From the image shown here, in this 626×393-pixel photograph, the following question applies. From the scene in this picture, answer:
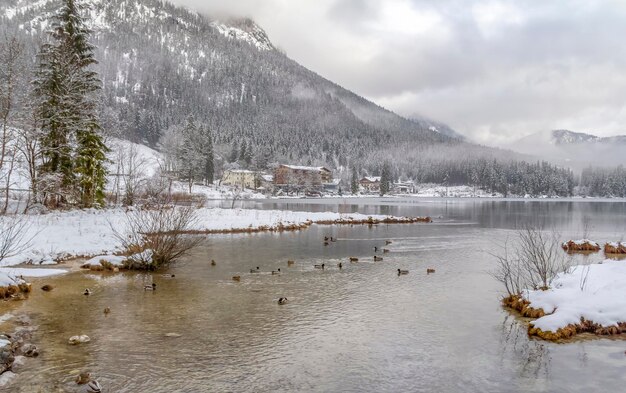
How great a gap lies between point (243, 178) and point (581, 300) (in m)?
150

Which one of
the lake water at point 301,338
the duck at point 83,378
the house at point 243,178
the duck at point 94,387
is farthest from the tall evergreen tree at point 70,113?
the house at point 243,178

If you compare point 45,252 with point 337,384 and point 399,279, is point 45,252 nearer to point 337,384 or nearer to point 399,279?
point 399,279

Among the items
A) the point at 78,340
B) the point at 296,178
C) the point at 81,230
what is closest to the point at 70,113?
the point at 81,230

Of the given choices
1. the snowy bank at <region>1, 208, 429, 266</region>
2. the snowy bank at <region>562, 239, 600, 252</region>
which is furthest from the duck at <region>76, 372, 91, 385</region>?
the snowy bank at <region>562, 239, 600, 252</region>

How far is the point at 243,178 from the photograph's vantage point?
525 ft

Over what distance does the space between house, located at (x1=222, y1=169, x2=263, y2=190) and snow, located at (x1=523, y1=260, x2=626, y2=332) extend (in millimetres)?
143458

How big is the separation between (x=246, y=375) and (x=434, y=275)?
1444 cm

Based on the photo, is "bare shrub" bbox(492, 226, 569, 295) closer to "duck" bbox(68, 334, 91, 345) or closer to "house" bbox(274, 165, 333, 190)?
"duck" bbox(68, 334, 91, 345)

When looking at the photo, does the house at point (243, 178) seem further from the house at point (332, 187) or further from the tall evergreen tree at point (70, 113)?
the tall evergreen tree at point (70, 113)

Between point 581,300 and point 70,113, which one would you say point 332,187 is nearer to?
point 70,113

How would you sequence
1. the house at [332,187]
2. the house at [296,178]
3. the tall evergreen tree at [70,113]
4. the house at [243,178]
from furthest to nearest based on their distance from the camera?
the house at [332,187] → the house at [296,178] → the house at [243,178] → the tall evergreen tree at [70,113]

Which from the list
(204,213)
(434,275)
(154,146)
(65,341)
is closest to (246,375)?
(65,341)

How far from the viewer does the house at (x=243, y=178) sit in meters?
158

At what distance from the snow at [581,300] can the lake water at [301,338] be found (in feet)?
2.98
